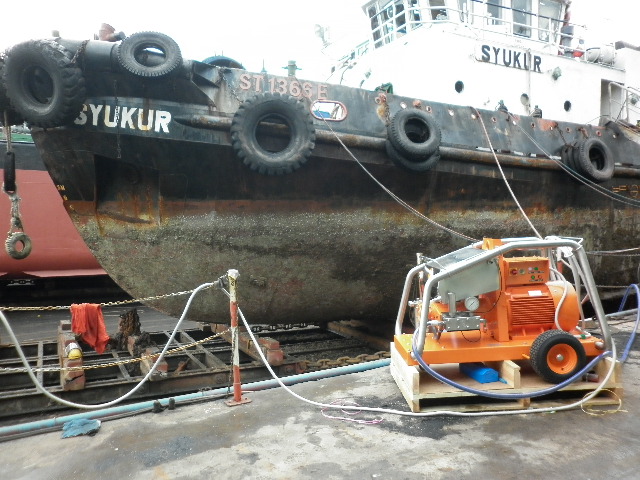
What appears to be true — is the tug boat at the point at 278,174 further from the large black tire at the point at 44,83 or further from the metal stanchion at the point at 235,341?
the metal stanchion at the point at 235,341

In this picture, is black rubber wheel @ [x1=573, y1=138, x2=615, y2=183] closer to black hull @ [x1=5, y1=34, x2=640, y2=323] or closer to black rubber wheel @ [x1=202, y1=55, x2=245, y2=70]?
black hull @ [x1=5, y1=34, x2=640, y2=323]

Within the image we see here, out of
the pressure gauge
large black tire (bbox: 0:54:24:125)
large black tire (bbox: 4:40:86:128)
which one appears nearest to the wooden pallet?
the pressure gauge

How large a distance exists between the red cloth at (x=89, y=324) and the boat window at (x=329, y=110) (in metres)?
2.80

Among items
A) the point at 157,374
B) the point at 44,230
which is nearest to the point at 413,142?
the point at 157,374

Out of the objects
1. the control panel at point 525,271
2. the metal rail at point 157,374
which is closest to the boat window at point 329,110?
the metal rail at point 157,374

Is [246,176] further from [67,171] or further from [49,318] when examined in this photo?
[49,318]

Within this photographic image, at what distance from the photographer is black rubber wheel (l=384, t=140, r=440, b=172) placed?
4.95m

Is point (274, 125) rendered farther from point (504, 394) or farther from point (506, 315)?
point (504, 394)

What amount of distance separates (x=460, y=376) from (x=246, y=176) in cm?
282

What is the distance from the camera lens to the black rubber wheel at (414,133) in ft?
16.1

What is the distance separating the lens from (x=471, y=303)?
2699 mm

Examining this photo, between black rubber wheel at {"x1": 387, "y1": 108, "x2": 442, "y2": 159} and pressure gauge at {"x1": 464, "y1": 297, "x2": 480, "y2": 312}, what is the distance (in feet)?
8.18

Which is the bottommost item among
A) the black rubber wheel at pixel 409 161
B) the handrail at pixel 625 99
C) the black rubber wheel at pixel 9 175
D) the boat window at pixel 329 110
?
the black rubber wheel at pixel 9 175

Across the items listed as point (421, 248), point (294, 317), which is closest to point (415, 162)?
point (421, 248)
